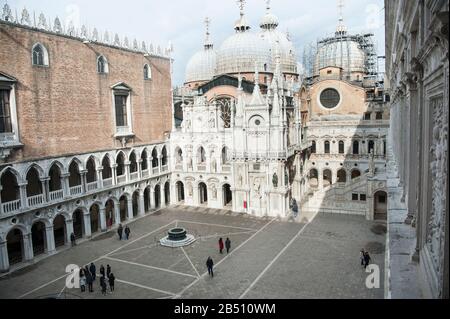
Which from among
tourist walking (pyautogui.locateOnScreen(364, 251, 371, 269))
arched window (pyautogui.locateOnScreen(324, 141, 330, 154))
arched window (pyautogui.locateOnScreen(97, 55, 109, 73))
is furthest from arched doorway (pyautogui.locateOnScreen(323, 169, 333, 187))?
arched window (pyautogui.locateOnScreen(97, 55, 109, 73))

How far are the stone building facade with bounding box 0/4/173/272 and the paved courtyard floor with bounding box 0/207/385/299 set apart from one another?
112 inches

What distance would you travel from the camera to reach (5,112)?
24.2m

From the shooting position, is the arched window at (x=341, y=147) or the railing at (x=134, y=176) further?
the arched window at (x=341, y=147)

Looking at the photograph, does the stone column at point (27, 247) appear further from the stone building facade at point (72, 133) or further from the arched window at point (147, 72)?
the arched window at point (147, 72)

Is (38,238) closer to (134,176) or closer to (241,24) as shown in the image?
(134,176)

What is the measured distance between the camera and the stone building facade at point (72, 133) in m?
24.6

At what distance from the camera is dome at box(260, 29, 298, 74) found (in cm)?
5144

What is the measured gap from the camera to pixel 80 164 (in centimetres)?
2948

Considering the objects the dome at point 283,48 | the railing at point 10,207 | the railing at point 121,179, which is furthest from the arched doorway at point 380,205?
the railing at point 10,207

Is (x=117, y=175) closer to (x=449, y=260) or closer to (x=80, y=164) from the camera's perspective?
(x=80, y=164)

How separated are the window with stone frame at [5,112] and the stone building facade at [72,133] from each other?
0.06 metres

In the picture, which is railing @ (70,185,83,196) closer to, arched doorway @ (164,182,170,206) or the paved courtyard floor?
the paved courtyard floor

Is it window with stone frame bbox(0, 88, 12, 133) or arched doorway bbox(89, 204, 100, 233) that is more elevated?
window with stone frame bbox(0, 88, 12, 133)

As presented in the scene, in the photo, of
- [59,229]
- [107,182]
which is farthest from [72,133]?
[59,229]
